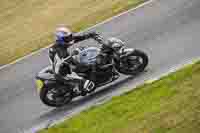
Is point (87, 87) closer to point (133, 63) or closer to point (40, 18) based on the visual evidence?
point (133, 63)

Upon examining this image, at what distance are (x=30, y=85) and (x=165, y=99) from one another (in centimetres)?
508

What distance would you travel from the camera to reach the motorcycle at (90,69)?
44.3ft

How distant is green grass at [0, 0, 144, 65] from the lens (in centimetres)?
1885

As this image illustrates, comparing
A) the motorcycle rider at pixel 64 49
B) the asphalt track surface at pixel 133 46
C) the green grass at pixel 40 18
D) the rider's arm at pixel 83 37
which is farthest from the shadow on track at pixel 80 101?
the green grass at pixel 40 18

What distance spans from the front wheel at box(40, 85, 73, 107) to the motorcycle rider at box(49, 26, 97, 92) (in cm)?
34

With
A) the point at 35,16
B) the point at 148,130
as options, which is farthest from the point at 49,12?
the point at 148,130

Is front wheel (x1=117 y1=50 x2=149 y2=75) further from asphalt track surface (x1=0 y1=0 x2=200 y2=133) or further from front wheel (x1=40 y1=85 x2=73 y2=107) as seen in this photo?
front wheel (x1=40 y1=85 x2=73 y2=107)

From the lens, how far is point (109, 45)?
1356 centimetres

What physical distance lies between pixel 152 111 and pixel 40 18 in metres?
9.90

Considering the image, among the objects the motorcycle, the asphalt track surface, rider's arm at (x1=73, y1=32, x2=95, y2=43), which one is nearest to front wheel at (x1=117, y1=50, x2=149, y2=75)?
the motorcycle

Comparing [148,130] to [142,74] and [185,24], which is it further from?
[185,24]

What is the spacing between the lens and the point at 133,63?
14.0 meters

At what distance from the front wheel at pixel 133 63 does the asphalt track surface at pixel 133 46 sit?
222 mm

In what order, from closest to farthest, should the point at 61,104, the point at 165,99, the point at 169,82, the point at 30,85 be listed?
the point at 165,99 → the point at 169,82 → the point at 61,104 → the point at 30,85
